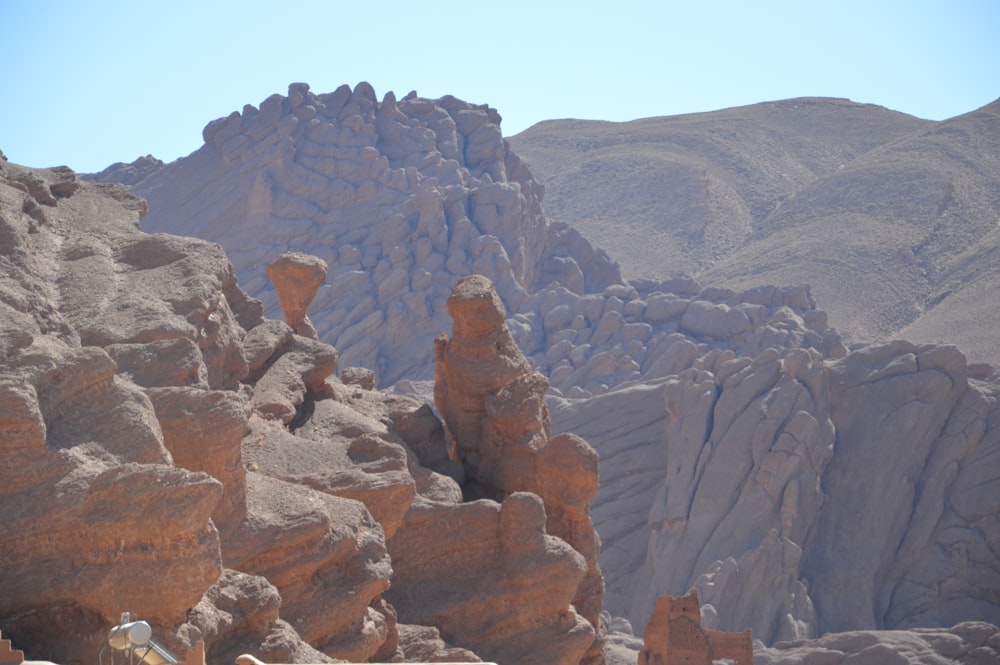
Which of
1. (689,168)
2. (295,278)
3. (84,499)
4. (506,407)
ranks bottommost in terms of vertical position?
(506,407)

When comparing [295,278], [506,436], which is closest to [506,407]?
[506,436]

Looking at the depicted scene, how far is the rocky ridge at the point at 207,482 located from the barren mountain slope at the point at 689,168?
8148 cm

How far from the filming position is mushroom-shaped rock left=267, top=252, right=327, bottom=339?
28.2 metres

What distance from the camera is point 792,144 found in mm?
134750

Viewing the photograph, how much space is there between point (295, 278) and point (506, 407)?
4.60 metres

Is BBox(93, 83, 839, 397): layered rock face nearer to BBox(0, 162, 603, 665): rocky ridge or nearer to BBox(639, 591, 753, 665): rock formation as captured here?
BBox(639, 591, 753, 665): rock formation

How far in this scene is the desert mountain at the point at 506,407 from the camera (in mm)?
21672

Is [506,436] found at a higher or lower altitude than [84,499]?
lower

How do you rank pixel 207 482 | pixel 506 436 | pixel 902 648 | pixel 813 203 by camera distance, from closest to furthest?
pixel 207 482
pixel 506 436
pixel 902 648
pixel 813 203

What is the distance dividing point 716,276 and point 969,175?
64.7 ft

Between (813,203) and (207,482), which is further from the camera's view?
(813,203)

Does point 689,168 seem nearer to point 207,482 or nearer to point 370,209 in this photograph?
point 370,209

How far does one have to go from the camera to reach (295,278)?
28328 mm

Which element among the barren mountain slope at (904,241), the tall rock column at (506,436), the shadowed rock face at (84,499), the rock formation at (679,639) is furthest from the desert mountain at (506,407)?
the barren mountain slope at (904,241)
